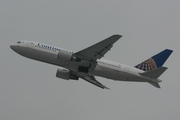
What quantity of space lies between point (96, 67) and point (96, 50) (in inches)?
124

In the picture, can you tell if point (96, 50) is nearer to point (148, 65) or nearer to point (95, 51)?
point (95, 51)

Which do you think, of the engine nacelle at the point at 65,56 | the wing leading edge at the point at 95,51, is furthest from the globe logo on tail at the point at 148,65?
the engine nacelle at the point at 65,56

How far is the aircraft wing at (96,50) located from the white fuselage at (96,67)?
166 cm

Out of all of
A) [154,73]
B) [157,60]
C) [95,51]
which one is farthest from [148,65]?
[95,51]

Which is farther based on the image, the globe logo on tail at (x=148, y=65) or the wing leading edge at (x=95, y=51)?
the globe logo on tail at (x=148, y=65)

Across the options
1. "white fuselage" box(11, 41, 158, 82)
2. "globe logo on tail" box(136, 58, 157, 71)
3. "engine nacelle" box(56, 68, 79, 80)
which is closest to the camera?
"white fuselage" box(11, 41, 158, 82)

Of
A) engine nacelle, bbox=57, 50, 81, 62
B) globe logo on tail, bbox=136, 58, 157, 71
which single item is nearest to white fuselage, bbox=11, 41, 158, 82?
engine nacelle, bbox=57, 50, 81, 62

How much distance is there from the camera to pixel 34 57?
48094 mm

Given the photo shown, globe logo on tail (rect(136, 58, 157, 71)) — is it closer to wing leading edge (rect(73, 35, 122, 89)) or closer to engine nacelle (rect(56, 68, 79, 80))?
wing leading edge (rect(73, 35, 122, 89))

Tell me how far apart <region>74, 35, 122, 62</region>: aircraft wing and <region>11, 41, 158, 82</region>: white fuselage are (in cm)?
166

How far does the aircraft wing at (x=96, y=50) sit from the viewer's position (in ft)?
145

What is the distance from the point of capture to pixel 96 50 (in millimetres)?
45969

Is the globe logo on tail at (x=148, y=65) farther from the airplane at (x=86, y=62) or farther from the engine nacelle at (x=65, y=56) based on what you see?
the engine nacelle at (x=65, y=56)

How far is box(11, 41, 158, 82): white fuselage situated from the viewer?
47.6 m
